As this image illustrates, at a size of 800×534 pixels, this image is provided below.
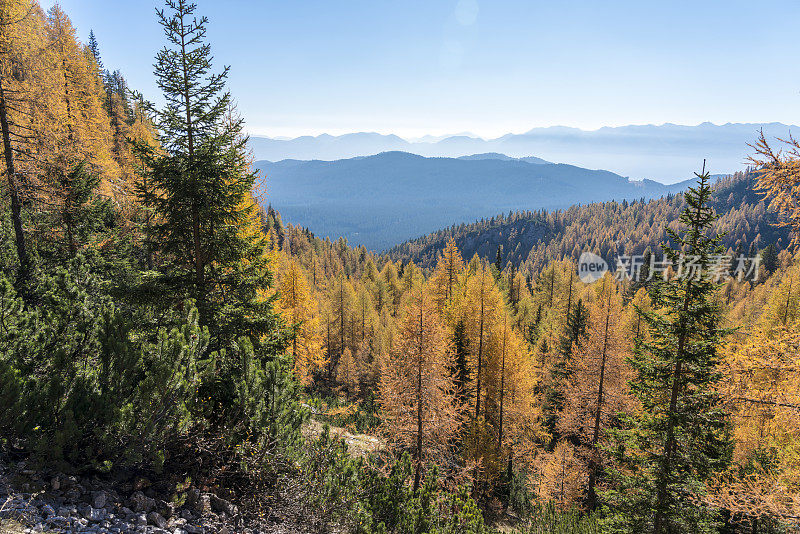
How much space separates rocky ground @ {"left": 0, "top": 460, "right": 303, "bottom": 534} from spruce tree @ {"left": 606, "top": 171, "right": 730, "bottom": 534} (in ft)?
35.1

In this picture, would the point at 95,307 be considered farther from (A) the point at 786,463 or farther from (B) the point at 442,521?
(A) the point at 786,463

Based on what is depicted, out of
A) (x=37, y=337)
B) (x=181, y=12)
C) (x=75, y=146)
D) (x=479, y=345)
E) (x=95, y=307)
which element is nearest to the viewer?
(x=37, y=337)

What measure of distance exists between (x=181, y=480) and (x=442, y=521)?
6329mm

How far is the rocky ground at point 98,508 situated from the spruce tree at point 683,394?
1071 cm

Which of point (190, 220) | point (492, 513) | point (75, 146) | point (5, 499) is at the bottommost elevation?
point (492, 513)

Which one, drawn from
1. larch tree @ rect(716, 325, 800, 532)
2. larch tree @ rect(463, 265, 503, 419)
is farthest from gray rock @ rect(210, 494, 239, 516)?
larch tree @ rect(463, 265, 503, 419)

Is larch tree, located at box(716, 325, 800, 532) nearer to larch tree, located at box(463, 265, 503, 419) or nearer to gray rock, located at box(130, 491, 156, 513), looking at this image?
gray rock, located at box(130, 491, 156, 513)

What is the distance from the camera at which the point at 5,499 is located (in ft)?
16.5

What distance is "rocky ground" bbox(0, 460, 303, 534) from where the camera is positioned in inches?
196

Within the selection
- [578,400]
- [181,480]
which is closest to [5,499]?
[181,480]

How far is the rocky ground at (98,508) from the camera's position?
499 centimetres

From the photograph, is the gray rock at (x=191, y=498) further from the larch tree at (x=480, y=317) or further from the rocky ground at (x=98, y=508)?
the larch tree at (x=480, y=317)

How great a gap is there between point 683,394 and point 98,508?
13.4 meters

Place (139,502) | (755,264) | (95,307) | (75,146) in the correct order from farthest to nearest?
(755,264), (75,146), (95,307), (139,502)
